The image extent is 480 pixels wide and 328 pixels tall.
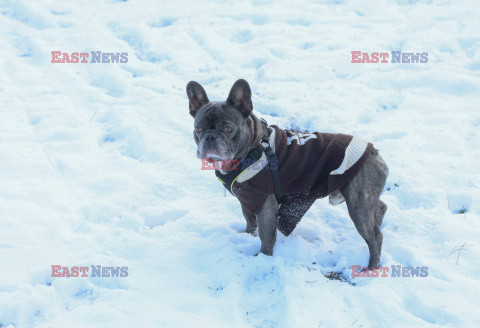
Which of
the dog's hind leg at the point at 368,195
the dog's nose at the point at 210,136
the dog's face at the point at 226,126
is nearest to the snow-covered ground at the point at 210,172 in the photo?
the dog's hind leg at the point at 368,195

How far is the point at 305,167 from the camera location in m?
3.75

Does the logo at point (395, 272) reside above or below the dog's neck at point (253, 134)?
below

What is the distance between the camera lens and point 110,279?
3.39m

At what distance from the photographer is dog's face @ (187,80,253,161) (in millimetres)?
3400

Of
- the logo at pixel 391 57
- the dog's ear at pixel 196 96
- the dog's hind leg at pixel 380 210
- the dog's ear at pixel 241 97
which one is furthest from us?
the logo at pixel 391 57

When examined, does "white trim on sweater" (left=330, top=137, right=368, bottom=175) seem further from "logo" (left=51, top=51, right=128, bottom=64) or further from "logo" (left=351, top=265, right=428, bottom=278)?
"logo" (left=51, top=51, right=128, bottom=64)

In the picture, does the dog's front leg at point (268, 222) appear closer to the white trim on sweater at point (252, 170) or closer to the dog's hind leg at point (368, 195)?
the white trim on sweater at point (252, 170)

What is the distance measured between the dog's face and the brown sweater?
0.31 meters

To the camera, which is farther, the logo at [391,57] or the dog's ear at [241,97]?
the logo at [391,57]

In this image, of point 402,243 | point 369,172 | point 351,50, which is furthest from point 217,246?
point 351,50

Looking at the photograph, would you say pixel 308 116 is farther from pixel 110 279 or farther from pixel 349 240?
pixel 110 279

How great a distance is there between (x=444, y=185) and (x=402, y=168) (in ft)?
1.88

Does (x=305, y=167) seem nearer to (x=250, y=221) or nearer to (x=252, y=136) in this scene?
(x=252, y=136)

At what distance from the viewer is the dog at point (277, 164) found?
3.57 m
